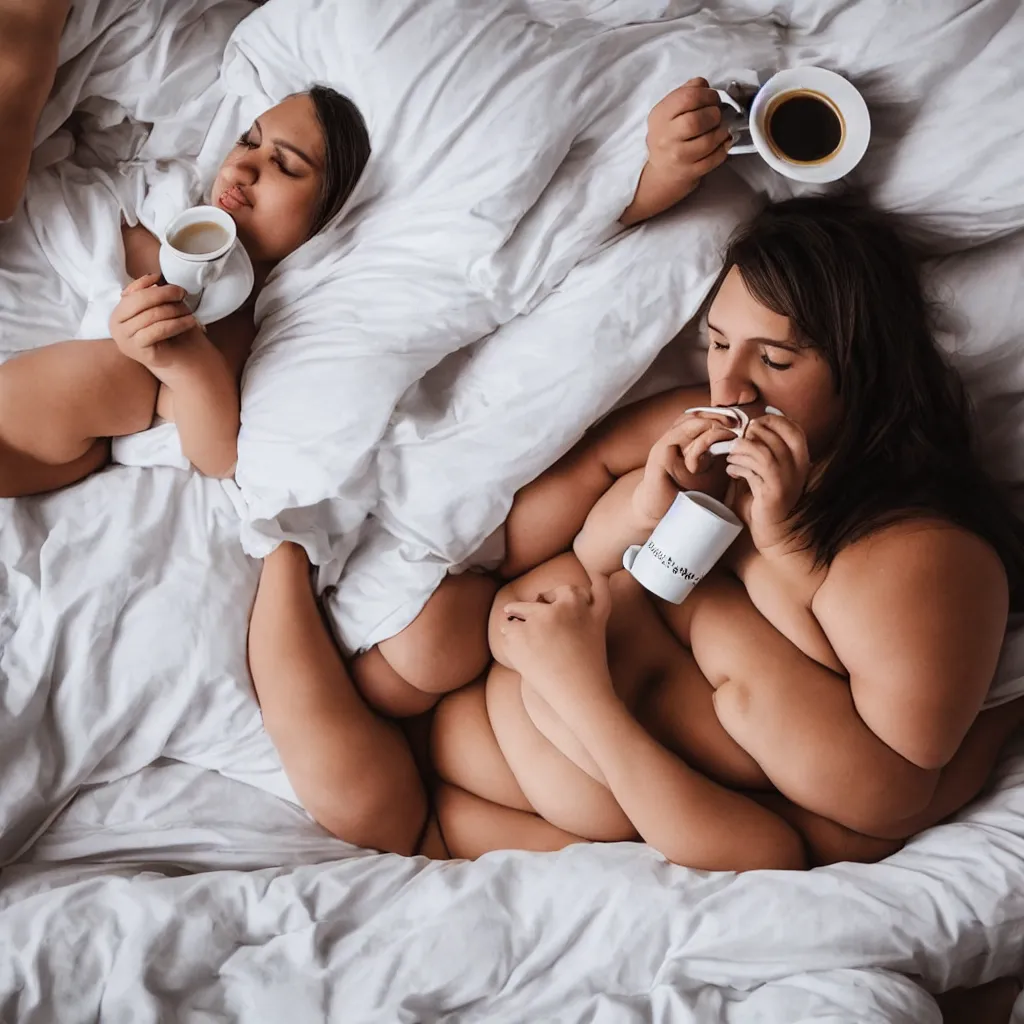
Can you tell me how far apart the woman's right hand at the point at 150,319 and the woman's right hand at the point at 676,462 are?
1.66 feet

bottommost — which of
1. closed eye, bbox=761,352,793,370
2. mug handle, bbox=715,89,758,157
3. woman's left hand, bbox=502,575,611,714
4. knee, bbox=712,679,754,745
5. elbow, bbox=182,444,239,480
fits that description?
elbow, bbox=182,444,239,480

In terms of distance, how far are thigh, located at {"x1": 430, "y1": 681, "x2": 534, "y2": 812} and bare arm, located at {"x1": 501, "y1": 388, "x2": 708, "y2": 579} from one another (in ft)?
0.63

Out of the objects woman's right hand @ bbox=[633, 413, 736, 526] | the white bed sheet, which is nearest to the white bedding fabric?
the white bed sheet

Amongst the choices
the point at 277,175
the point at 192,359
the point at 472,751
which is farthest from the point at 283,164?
the point at 472,751

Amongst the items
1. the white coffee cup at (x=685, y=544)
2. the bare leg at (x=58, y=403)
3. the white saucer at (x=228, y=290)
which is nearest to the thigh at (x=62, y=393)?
Result: the bare leg at (x=58, y=403)

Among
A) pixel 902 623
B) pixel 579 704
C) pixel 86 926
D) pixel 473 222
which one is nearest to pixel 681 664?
pixel 579 704

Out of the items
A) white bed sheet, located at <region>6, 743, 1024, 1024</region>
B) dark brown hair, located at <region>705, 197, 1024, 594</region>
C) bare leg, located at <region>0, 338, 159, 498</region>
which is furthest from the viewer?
bare leg, located at <region>0, 338, 159, 498</region>

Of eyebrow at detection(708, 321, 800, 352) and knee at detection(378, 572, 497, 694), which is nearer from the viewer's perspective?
eyebrow at detection(708, 321, 800, 352)

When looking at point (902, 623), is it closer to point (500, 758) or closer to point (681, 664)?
point (681, 664)

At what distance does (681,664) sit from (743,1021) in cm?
35

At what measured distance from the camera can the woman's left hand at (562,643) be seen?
1.00 meters

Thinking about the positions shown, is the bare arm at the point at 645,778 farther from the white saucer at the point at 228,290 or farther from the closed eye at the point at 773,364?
the white saucer at the point at 228,290

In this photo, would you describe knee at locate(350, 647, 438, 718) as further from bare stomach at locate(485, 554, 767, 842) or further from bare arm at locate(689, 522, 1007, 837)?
bare arm at locate(689, 522, 1007, 837)

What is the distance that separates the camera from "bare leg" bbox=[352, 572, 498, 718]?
3.61ft
